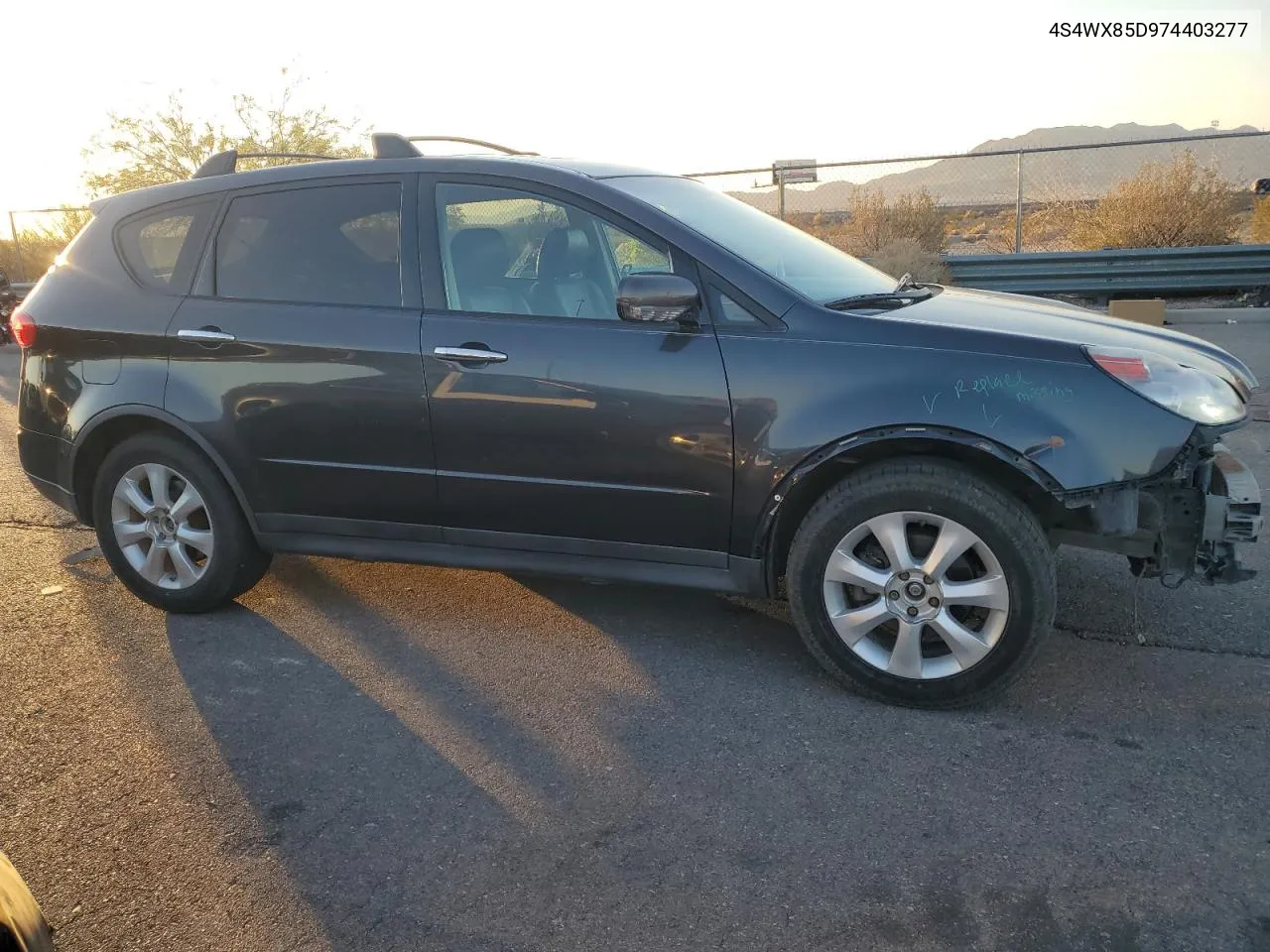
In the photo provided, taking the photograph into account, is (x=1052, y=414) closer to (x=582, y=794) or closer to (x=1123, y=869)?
(x=1123, y=869)

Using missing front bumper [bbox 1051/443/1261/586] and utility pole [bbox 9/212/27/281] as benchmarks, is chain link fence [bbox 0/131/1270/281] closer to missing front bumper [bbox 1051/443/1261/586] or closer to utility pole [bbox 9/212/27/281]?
Result: missing front bumper [bbox 1051/443/1261/586]

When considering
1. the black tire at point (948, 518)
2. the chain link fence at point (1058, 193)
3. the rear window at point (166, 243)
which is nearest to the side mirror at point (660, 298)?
the black tire at point (948, 518)

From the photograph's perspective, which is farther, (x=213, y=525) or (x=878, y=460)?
(x=213, y=525)

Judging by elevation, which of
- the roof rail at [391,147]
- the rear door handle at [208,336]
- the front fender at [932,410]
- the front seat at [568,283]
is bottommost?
the front fender at [932,410]

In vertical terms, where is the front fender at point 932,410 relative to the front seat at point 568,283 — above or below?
below

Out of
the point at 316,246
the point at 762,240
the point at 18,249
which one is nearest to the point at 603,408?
the point at 762,240

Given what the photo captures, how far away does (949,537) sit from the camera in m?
3.32

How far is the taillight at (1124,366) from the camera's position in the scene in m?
3.21

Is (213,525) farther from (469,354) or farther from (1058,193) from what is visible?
(1058,193)

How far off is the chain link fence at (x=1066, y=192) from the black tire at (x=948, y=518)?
1027 centimetres

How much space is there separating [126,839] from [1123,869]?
2632 mm

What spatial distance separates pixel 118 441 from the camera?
446 cm

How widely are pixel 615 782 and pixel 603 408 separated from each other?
1281 millimetres

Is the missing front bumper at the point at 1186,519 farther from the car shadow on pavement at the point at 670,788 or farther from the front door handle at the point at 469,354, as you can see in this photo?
the front door handle at the point at 469,354
